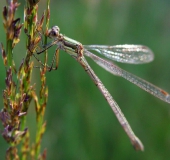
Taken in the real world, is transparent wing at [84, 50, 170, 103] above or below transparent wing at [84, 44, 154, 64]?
below

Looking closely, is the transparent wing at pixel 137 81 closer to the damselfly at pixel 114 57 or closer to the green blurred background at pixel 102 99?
the damselfly at pixel 114 57

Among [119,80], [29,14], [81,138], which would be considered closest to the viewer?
[29,14]

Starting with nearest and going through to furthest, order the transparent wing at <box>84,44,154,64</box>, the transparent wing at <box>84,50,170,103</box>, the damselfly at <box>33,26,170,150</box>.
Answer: the damselfly at <box>33,26,170,150</box> → the transparent wing at <box>84,50,170,103</box> → the transparent wing at <box>84,44,154,64</box>

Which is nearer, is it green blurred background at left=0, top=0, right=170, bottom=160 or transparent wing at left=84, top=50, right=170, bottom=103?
transparent wing at left=84, top=50, right=170, bottom=103

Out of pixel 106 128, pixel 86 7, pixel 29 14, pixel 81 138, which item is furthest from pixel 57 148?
pixel 86 7

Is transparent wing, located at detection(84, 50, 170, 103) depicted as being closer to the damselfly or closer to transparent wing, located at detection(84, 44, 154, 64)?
the damselfly

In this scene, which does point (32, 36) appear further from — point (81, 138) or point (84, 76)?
point (84, 76)

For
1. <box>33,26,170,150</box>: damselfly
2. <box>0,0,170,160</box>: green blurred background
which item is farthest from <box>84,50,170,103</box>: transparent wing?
<box>0,0,170,160</box>: green blurred background
